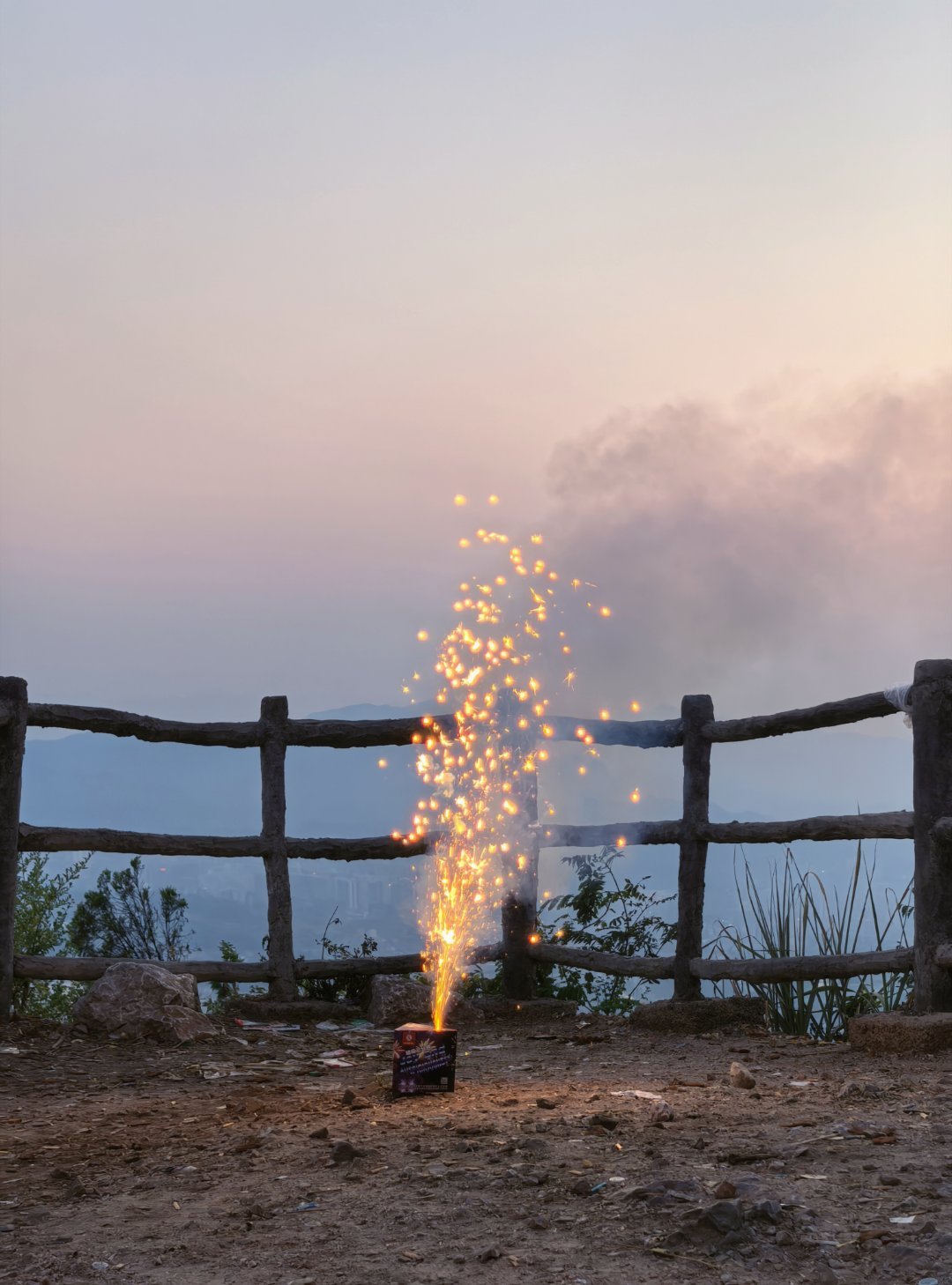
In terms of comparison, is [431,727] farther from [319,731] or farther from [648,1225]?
[648,1225]

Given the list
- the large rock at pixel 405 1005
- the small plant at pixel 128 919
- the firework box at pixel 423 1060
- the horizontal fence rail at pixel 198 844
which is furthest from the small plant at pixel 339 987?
the firework box at pixel 423 1060

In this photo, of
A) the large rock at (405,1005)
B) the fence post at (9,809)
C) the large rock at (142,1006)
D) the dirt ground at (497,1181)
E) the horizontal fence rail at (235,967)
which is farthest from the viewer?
the large rock at (405,1005)

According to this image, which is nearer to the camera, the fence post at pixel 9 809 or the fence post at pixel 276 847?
the fence post at pixel 9 809

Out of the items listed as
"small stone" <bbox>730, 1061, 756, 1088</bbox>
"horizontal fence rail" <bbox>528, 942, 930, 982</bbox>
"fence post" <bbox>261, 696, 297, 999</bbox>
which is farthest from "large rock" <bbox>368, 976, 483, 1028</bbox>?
"small stone" <bbox>730, 1061, 756, 1088</bbox>

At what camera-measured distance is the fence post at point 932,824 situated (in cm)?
638

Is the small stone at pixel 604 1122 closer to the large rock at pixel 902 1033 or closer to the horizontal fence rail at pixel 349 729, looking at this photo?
the large rock at pixel 902 1033

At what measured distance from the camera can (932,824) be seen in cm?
644

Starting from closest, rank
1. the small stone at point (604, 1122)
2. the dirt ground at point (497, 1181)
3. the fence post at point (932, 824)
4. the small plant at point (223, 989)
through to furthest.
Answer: the dirt ground at point (497, 1181) < the small stone at point (604, 1122) < the fence post at point (932, 824) < the small plant at point (223, 989)

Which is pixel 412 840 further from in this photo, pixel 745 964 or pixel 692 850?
pixel 745 964

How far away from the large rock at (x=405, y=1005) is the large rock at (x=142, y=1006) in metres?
1.15

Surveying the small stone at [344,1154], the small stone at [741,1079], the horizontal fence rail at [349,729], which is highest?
the horizontal fence rail at [349,729]

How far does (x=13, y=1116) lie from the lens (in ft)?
17.0

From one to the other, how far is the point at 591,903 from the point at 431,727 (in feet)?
6.03

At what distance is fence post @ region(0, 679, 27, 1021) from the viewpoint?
7.53 meters
